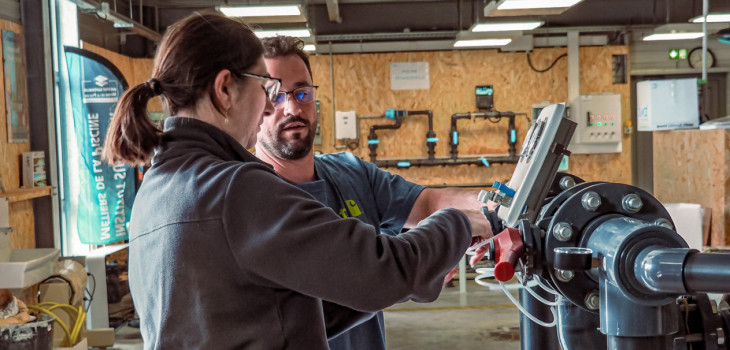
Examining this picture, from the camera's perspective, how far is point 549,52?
27.1ft

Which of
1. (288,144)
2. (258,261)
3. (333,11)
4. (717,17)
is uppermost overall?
(333,11)

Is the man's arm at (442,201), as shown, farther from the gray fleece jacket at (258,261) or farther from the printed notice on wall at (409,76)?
the printed notice on wall at (409,76)

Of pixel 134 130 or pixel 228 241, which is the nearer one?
pixel 228 241

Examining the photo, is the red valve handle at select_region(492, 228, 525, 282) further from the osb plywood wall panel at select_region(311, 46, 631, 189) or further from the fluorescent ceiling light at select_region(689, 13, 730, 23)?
the osb plywood wall panel at select_region(311, 46, 631, 189)

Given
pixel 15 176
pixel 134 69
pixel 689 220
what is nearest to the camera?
pixel 689 220

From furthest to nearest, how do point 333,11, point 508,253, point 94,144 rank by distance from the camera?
point 333,11 < point 94,144 < point 508,253

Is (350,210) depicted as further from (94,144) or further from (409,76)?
(409,76)

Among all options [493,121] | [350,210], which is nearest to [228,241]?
[350,210]

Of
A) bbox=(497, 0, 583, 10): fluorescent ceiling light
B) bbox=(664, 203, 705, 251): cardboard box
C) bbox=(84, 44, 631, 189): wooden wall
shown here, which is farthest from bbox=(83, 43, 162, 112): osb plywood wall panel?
bbox=(664, 203, 705, 251): cardboard box

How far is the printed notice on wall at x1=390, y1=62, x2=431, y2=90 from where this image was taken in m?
8.27

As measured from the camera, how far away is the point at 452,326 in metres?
5.66

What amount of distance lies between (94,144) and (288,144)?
4071 millimetres

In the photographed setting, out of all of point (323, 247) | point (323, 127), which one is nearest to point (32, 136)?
point (323, 127)

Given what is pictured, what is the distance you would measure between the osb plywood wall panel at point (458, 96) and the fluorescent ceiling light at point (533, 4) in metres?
2.90
